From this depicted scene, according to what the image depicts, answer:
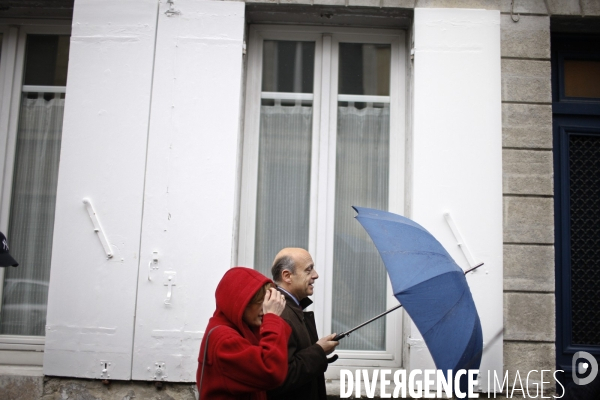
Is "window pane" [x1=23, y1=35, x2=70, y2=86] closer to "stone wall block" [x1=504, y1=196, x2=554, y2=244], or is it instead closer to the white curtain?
the white curtain

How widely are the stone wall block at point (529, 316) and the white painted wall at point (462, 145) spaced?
4.3 inches

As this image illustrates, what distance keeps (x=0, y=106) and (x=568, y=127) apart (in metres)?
5.07

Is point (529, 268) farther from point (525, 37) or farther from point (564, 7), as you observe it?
point (564, 7)

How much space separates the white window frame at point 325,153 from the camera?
5.21m

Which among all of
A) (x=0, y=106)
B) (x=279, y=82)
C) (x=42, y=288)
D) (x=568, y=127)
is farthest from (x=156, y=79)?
(x=568, y=127)

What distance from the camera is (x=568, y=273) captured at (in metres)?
5.23

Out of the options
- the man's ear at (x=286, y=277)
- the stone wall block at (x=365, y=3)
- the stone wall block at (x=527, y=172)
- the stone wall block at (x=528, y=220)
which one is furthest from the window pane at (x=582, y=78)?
the man's ear at (x=286, y=277)


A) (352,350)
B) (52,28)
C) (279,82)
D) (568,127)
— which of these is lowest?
(352,350)

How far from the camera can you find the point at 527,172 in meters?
5.00

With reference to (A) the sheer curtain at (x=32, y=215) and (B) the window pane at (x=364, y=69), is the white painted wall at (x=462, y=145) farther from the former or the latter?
(A) the sheer curtain at (x=32, y=215)

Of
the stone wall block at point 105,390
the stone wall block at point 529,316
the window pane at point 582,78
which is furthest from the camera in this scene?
the window pane at point 582,78

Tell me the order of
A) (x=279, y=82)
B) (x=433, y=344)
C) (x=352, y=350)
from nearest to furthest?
(x=433, y=344) → (x=352, y=350) → (x=279, y=82)

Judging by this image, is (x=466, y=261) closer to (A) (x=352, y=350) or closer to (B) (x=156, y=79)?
(A) (x=352, y=350)

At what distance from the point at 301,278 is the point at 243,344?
942mm
